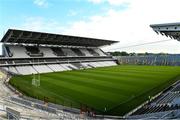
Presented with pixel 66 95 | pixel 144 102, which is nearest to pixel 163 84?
pixel 144 102

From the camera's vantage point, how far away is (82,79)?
147 ft

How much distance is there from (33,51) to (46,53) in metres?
3.35

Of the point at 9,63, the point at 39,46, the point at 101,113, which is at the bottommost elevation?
the point at 101,113

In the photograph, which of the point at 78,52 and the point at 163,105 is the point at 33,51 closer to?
the point at 78,52

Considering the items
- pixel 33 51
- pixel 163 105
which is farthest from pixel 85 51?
pixel 163 105

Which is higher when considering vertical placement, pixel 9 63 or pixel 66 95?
pixel 9 63

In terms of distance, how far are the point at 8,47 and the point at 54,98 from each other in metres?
38.5

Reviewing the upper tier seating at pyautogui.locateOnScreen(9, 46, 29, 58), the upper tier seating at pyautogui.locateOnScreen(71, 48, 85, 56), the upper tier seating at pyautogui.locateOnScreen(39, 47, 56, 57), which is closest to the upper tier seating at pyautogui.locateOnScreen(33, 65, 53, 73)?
the upper tier seating at pyautogui.locateOnScreen(9, 46, 29, 58)

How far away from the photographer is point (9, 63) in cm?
5919

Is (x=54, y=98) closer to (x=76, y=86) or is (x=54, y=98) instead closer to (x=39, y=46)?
(x=76, y=86)

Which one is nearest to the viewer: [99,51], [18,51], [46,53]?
[18,51]

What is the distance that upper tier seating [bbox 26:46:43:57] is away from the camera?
66.7 metres

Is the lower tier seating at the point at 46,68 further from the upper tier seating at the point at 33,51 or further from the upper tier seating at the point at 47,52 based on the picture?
the upper tier seating at the point at 33,51

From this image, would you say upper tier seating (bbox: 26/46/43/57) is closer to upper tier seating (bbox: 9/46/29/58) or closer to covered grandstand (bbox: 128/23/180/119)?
upper tier seating (bbox: 9/46/29/58)
